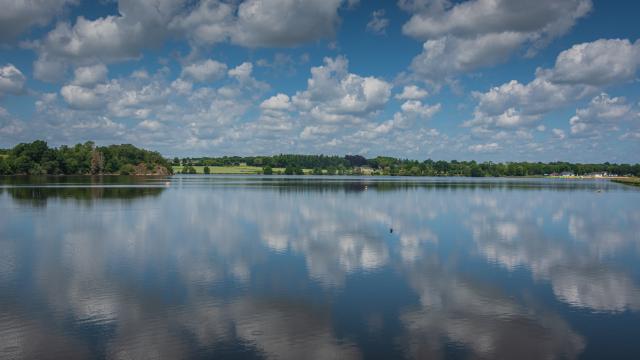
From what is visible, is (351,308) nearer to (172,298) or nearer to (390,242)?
(172,298)

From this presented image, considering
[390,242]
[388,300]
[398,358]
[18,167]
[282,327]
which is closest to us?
[398,358]

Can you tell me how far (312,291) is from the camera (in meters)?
23.0

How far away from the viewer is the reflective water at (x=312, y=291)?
16.3 meters

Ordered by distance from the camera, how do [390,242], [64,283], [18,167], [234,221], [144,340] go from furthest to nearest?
[18,167] < [234,221] < [390,242] < [64,283] < [144,340]

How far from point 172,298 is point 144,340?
489cm

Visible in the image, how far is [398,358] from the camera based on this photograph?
1521cm

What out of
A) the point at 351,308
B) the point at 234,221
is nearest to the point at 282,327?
the point at 351,308

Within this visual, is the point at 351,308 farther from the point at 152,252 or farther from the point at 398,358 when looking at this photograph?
the point at 152,252

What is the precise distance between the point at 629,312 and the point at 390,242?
18.8 metres

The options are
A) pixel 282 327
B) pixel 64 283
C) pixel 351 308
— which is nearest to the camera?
pixel 282 327

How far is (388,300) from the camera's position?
2153cm

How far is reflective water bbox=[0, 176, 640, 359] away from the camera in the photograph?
1630 cm

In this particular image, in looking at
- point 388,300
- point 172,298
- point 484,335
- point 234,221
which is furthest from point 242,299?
point 234,221

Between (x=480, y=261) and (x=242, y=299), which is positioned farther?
(x=480, y=261)
